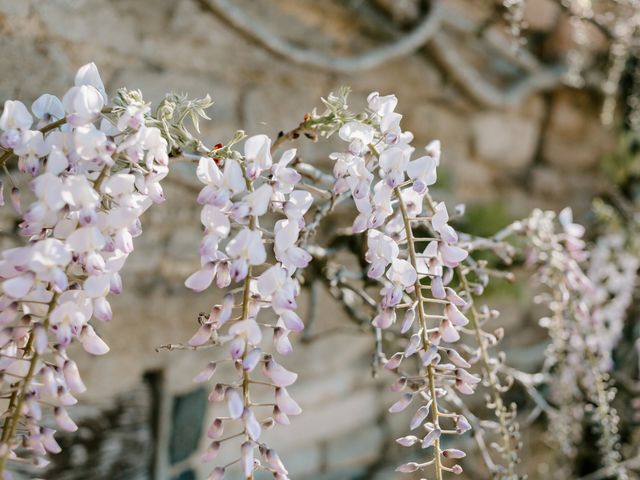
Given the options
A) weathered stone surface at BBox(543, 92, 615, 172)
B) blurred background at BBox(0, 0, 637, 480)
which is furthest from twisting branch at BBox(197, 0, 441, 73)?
weathered stone surface at BBox(543, 92, 615, 172)

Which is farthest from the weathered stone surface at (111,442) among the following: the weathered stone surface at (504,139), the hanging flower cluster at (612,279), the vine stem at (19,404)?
the weathered stone surface at (504,139)

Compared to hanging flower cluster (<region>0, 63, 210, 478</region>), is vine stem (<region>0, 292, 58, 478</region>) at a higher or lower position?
lower

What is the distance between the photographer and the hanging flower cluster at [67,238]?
71 cm

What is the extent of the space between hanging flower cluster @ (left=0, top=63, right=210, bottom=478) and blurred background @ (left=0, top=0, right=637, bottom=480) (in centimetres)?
66

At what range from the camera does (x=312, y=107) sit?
1.91m

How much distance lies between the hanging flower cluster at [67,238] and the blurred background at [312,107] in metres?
0.66

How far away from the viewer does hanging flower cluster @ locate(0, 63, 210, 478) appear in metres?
0.71

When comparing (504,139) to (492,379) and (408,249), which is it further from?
(408,249)

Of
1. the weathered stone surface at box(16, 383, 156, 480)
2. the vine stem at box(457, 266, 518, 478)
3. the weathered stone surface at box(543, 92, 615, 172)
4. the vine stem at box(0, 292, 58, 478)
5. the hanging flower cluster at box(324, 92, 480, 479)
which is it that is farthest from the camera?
the weathered stone surface at box(543, 92, 615, 172)

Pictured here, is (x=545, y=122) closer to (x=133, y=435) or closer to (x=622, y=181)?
(x=622, y=181)

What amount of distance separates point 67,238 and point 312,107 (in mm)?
1273

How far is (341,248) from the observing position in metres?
1.49

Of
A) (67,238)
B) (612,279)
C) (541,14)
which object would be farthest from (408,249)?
(541,14)

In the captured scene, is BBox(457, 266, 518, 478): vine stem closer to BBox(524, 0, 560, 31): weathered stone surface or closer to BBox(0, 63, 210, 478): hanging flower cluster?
BBox(0, 63, 210, 478): hanging flower cluster
